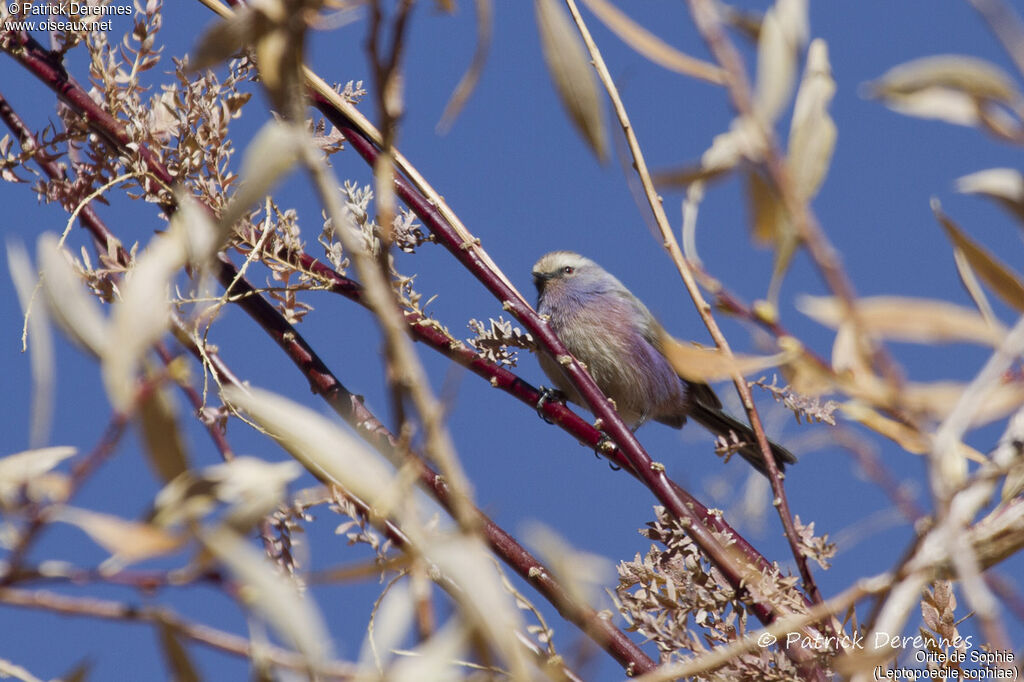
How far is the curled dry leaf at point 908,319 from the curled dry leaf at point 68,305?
13.3 inches

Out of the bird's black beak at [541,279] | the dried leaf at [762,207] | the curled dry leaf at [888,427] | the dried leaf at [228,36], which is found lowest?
the curled dry leaf at [888,427]

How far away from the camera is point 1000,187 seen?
0.47 metres

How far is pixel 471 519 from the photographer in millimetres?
422

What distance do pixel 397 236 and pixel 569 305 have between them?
2.20 metres

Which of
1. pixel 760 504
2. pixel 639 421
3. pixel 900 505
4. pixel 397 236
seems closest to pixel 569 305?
pixel 639 421


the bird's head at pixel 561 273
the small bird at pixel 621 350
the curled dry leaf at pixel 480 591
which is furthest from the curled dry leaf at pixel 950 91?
the bird's head at pixel 561 273

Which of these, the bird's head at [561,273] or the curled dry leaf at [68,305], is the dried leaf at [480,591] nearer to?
the curled dry leaf at [68,305]

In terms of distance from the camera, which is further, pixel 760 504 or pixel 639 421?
pixel 639 421

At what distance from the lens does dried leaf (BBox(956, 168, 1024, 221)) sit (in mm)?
472

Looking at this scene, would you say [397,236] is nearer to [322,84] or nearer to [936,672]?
[322,84]

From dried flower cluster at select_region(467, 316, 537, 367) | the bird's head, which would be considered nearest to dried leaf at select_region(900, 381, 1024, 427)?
dried flower cluster at select_region(467, 316, 537, 367)

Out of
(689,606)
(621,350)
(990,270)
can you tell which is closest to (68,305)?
(990,270)

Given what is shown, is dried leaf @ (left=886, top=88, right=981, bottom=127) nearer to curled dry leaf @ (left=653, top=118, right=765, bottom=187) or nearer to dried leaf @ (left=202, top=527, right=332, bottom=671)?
curled dry leaf @ (left=653, top=118, right=765, bottom=187)

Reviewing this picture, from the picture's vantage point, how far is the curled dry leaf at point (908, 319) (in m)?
0.46
